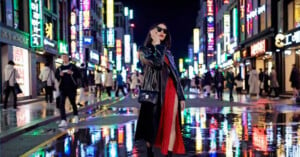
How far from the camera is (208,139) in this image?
31.6 feet

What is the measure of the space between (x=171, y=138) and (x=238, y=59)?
4214cm

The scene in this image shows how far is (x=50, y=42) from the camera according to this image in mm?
35406

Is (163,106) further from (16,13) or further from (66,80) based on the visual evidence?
(16,13)

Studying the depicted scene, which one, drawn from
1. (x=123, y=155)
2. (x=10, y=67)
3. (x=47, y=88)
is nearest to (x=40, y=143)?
(x=123, y=155)

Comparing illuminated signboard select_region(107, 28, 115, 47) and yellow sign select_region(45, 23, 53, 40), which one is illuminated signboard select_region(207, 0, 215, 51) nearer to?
illuminated signboard select_region(107, 28, 115, 47)

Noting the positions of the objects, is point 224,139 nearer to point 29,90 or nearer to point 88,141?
point 88,141

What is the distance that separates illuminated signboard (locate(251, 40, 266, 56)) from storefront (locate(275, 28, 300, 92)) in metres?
3.53

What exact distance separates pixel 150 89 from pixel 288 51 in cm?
2439

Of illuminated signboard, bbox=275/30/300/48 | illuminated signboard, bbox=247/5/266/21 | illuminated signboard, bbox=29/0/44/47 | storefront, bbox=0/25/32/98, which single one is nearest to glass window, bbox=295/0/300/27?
illuminated signboard, bbox=275/30/300/48

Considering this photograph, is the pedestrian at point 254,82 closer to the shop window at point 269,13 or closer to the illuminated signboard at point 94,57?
the shop window at point 269,13

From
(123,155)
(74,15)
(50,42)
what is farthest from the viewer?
(74,15)

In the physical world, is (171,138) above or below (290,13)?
below

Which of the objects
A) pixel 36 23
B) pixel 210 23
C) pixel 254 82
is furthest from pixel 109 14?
pixel 254 82

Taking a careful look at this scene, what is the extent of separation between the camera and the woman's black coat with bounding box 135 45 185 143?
6.31 metres
